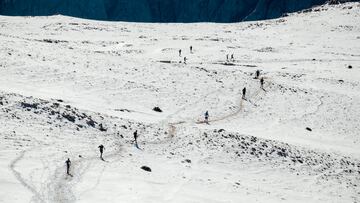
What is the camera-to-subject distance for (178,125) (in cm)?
4281

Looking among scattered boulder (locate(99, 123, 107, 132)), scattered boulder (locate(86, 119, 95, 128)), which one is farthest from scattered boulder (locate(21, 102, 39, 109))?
scattered boulder (locate(99, 123, 107, 132))

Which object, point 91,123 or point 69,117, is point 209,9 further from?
point 69,117

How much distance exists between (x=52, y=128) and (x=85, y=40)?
51.5m

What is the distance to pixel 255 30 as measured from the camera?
101812 mm

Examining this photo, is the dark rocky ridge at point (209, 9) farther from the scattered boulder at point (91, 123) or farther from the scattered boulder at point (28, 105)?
the scattered boulder at point (28, 105)

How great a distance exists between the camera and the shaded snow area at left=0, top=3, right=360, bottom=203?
100 ft

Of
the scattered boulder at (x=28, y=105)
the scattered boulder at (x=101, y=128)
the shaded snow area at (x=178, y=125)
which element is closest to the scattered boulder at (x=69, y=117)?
the shaded snow area at (x=178, y=125)

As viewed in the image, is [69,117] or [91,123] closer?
[69,117]

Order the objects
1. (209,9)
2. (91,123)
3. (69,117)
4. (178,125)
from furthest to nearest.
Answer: (209,9) < (178,125) < (91,123) < (69,117)

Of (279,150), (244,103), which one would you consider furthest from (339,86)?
(279,150)

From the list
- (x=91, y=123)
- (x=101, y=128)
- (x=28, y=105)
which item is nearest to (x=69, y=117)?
(x=91, y=123)

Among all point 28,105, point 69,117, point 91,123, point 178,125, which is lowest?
point 178,125

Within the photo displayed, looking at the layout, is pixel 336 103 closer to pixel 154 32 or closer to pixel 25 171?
pixel 25 171

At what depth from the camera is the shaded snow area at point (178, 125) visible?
30.5 meters
